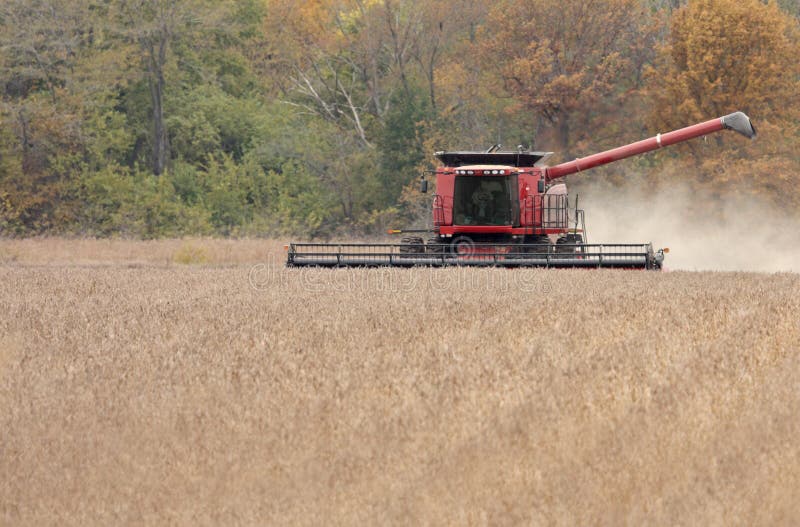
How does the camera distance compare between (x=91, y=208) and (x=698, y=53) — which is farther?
(x=91, y=208)

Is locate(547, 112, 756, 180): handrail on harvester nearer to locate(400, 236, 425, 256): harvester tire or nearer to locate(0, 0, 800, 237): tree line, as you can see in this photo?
locate(400, 236, 425, 256): harvester tire

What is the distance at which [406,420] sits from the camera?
5930 millimetres

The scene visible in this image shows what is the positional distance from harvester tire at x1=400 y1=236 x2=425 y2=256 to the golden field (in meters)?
8.69

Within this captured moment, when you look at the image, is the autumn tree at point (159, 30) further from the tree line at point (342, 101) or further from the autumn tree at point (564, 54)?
the autumn tree at point (564, 54)

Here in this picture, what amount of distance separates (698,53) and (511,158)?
1482cm

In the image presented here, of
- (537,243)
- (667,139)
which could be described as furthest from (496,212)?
(667,139)

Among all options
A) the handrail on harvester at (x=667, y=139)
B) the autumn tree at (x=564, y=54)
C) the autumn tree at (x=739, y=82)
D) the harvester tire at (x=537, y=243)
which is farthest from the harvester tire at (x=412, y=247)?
the autumn tree at (x=564, y=54)

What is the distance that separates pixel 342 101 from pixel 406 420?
126ft

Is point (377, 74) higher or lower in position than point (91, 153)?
higher

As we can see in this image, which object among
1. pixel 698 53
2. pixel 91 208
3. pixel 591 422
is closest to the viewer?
pixel 591 422

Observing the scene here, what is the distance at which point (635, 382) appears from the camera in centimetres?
661

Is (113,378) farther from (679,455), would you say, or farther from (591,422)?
(679,455)

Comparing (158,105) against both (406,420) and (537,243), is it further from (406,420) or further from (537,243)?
(406,420)

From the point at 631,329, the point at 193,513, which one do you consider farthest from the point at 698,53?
the point at 193,513
